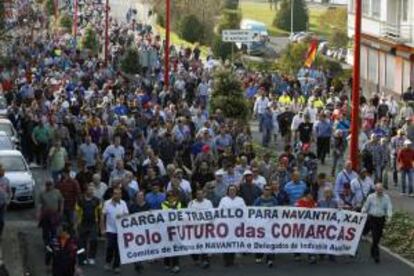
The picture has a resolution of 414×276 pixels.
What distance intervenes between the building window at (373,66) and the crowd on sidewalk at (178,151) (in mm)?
6660

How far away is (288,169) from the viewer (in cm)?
2189

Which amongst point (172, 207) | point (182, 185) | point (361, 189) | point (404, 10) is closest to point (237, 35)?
point (404, 10)

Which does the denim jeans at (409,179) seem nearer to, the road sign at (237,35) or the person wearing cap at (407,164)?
the person wearing cap at (407,164)

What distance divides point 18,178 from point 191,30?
5064 centimetres

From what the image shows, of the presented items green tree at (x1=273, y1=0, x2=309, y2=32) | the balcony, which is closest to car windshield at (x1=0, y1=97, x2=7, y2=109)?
the balcony

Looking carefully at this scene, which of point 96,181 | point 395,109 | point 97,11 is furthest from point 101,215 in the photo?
point 97,11

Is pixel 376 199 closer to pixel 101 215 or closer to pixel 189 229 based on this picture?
pixel 189 229

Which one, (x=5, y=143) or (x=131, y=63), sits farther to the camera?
(x=131, y=63)

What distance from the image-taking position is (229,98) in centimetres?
3528

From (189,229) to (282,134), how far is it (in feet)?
48.7

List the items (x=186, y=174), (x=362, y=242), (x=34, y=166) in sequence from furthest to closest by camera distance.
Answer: (x=34, y=166) → (x=186, y=174) → (x=362, y=242)

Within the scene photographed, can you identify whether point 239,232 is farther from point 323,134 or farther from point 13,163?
point 323,134

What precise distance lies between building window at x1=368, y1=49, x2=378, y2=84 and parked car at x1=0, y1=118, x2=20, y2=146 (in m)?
27.2

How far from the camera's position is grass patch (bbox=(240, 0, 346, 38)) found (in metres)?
104
